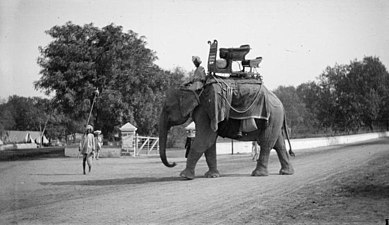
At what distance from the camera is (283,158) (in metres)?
15.5

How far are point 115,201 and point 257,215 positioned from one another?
3.64 m

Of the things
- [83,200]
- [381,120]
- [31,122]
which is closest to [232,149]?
[381,120]

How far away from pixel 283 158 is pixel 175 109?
4.40m

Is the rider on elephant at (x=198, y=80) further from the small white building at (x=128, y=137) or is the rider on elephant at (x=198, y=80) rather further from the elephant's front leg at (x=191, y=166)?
the small white building at (x=128, y=137)

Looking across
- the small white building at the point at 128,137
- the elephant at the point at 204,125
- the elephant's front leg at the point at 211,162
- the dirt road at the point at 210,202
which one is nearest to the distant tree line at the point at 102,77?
the small white building at the point at 128,137

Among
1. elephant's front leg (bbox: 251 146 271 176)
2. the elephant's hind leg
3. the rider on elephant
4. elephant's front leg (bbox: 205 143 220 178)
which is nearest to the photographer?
the rider on elephant

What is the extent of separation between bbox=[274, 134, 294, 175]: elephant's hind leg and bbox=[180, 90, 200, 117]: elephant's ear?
3.82m

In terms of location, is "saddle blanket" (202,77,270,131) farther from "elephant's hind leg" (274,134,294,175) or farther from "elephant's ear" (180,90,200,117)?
"elephant's hind leg" (274,134,294,175)

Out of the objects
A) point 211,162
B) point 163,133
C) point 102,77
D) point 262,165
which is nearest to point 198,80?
point 163,133

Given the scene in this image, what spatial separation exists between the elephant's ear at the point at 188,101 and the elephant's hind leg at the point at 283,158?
3.82 meters

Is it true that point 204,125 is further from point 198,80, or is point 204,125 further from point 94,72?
point 94,72

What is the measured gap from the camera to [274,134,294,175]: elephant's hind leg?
15.2 metres

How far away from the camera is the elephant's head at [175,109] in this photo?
1401 cm

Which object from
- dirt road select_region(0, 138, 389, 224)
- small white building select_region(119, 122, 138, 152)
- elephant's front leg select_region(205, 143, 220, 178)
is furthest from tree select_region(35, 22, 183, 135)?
dirt road select_region(0, 138, 389, 224)
